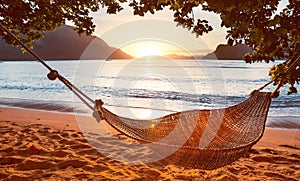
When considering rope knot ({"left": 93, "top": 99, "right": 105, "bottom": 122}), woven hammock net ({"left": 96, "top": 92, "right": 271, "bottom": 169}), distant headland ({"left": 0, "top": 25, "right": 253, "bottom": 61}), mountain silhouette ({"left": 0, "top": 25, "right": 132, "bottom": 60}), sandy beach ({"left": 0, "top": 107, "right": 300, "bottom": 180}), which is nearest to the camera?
woven hammock net ({"left": 96, "top": 92, "right": 271, "bottom": 169})

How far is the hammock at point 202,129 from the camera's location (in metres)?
2.39

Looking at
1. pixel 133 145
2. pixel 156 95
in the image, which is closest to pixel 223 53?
pixel 156 95

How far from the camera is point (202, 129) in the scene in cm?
337

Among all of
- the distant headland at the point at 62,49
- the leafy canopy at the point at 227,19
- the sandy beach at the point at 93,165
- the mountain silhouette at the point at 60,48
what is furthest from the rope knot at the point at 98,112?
the mountain silhouette at the point at 60,48

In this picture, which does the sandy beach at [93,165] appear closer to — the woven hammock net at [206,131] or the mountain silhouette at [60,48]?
the woven hammock net at [206,131]

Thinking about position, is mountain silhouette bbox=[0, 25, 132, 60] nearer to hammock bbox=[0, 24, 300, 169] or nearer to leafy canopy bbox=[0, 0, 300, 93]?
leafy canopy bbox=[0, 0, 300, 93]

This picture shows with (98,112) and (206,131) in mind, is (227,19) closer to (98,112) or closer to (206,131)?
(98,112)

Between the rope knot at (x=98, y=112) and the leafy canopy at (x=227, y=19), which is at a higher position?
the leafy canopy at (x=227, y=19)

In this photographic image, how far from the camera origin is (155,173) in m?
3.24

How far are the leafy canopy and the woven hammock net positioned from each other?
41 cm

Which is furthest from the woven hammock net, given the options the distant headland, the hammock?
the distant headland

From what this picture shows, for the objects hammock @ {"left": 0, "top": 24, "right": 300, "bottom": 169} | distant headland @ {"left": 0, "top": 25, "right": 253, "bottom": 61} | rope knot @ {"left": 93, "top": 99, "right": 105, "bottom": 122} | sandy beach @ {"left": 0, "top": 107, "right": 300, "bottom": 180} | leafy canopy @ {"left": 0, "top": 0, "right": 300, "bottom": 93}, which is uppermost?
distant headland @ {"left": 0, "top": 25, "right": 253, "bottom": 61}

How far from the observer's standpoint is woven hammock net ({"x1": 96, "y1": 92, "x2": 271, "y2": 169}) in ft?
7.84

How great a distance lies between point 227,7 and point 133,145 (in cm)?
320
